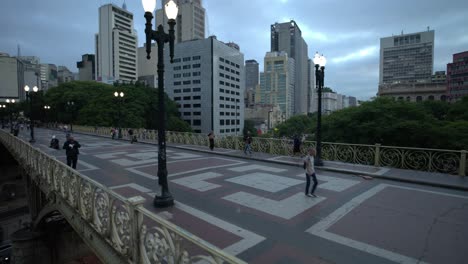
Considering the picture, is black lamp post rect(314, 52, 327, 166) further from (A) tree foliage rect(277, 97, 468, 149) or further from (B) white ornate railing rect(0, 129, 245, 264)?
(A) tree foliage rect(277, 97, 468, 149)

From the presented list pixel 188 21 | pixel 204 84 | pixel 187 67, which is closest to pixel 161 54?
pixel 204 84

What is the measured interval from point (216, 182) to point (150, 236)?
6.18m

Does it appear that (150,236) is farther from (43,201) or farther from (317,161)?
(43,201)

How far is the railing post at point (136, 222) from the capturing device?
407cm

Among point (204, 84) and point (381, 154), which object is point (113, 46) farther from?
point (381, 154)

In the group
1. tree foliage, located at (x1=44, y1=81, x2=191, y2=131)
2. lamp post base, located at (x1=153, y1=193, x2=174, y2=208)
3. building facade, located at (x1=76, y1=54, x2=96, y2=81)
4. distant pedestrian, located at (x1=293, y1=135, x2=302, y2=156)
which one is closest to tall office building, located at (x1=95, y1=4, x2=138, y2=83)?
building facade, located at (x1=76, y1=54, x2=96, y2=81)

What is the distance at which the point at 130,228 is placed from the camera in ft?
13.9

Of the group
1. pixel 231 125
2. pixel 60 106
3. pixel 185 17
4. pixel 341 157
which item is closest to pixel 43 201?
pixel 341 157

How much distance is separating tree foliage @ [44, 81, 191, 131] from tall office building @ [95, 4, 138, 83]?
76594mm

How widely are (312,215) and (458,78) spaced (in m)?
116

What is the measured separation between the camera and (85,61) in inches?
6383

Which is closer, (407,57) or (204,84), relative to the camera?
(204,84)

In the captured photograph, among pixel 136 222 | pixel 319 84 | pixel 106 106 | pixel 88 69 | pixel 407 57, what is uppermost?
pixel 407 57

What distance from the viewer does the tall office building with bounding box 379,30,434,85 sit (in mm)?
147000
